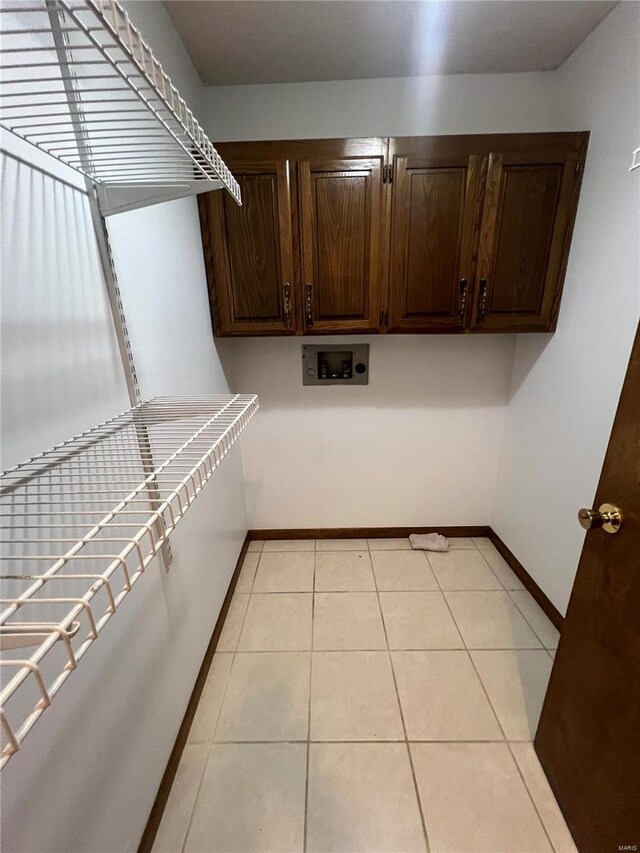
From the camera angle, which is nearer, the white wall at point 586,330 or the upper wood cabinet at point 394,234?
the white wall at point 586,330

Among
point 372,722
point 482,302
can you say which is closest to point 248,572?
point 372,722

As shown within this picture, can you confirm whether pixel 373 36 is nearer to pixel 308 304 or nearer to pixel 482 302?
pixel 308 304

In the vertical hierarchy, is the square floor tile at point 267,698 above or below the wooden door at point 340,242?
below

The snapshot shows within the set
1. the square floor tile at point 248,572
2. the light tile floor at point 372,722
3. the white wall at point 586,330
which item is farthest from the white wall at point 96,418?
the white wall at point 586,330

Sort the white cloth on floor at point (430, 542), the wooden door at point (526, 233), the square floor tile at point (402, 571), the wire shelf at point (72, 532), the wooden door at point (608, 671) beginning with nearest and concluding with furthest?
1. the wire shelf at point (72, 532)
2. the wooden door at point (608, 671)
3. the wooden door at point (526, 233)
4. the square floor tile at point (402, 571)
5. the white cloth on floor at point (430, 542)

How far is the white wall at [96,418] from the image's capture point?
66cm

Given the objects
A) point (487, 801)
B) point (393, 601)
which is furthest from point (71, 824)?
point (393, 601)

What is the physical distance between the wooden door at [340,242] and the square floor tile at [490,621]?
1.48 m

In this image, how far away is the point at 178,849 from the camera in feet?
3.41

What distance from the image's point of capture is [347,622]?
177cm

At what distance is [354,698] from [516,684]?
656 mm

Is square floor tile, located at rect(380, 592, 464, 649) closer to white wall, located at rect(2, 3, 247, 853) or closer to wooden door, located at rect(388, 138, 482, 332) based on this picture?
white wall, located at rect(2, 3, 247, 853)

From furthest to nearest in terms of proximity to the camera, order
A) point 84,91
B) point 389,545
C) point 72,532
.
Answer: point 389,545, point 72,532, point 84,91

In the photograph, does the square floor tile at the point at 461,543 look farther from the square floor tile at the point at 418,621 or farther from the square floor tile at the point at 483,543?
the square floor tile at the point at 418,621
